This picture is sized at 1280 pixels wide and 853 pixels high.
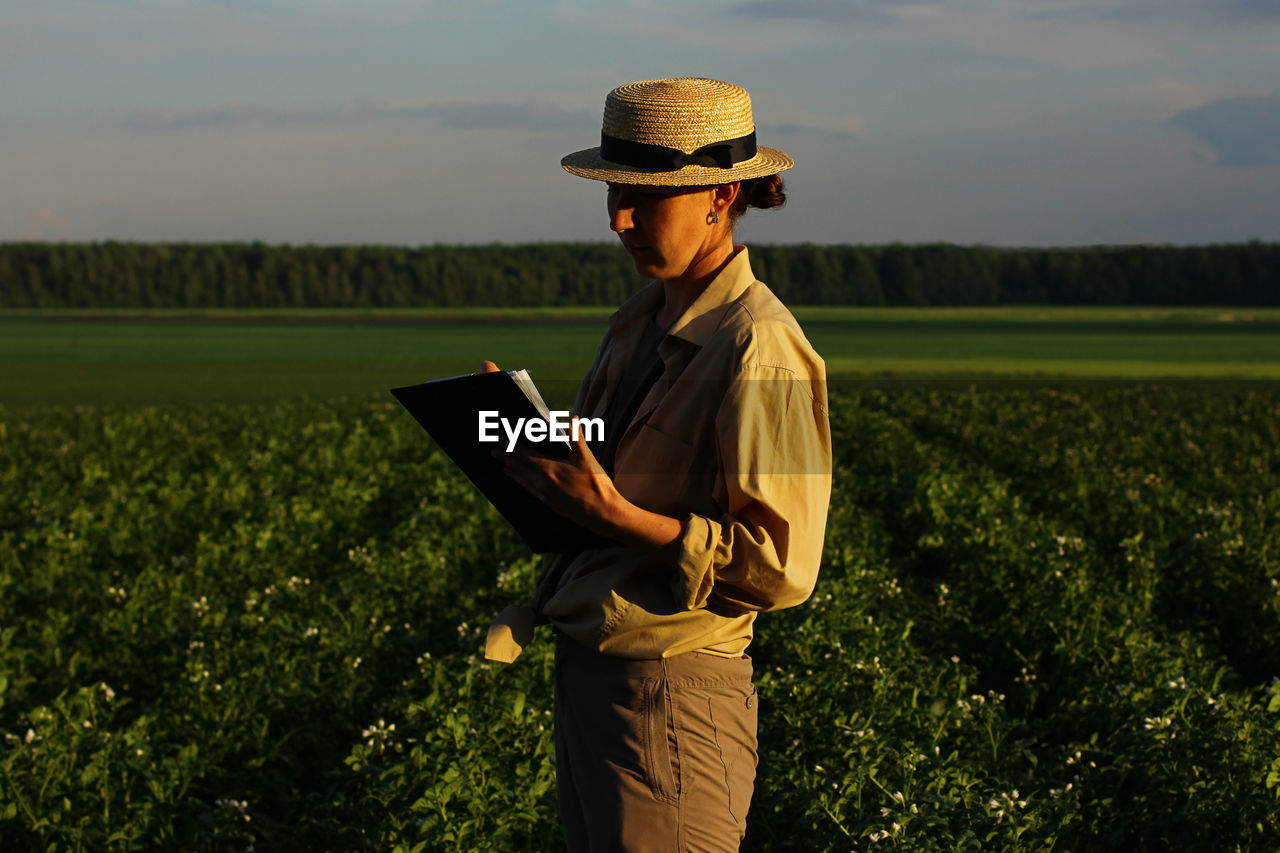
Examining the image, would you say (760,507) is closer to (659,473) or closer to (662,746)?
(659,473)

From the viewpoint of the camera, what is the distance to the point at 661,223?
7.52 ft

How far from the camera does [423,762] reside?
4.52m

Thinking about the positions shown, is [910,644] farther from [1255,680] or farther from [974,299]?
[974,299]

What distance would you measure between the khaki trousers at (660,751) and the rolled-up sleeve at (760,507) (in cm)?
20

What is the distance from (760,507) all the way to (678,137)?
2.46 feet

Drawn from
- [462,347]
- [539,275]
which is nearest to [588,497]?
[462,347]

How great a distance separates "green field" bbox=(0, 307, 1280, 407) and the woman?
1623 cm

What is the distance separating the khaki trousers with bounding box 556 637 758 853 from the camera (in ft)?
7.34

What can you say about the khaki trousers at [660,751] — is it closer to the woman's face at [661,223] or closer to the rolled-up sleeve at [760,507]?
the rolled-up sleeve at [760,507]

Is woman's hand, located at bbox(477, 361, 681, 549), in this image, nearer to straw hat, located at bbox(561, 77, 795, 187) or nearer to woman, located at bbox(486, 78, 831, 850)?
woman, located at bbox(486, 78, 831, 850)

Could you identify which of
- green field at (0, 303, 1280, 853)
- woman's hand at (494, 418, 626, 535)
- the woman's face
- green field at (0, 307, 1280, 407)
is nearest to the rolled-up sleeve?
woman's hand at (494, 418, 626, 535)

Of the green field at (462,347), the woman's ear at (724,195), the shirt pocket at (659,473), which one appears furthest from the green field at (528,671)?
the green field at (462,347)

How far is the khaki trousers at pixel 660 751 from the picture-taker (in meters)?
2.24

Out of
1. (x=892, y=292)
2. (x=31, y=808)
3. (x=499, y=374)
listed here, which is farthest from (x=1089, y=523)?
(x=892, y=292)
